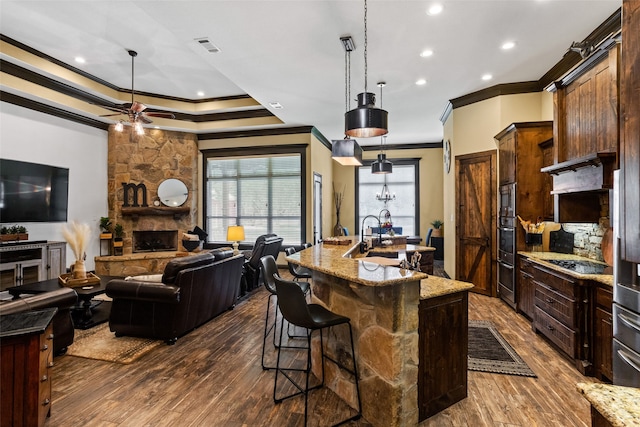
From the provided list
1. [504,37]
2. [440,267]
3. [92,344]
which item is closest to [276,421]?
[92,344]

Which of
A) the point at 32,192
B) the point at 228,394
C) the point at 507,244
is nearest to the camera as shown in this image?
the point at 228,394

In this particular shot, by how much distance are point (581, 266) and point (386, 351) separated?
7.85ft

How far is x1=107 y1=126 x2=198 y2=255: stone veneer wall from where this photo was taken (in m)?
7.34

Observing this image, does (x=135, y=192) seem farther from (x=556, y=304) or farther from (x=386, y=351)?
(x=556, y=304)

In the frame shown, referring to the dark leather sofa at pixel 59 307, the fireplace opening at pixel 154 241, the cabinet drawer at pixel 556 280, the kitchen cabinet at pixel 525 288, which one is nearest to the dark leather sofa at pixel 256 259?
the dark leather sofa at pixel 59 307

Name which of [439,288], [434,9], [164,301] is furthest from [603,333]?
[164,301]

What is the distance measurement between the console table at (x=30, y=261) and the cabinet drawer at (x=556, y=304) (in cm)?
718

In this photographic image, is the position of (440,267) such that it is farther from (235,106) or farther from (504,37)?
(235,106)

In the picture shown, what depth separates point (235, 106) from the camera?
283 inches

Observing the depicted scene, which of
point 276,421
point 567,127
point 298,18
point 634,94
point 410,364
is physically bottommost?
point 276,421

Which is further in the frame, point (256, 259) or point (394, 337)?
point (256, 259)

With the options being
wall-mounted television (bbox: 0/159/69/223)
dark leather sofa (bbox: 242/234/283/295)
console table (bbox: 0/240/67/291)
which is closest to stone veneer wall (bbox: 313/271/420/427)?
dark leather sofa (bbox: 242/234/283/295)

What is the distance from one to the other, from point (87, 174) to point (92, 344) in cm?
467

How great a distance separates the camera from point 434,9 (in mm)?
3293
